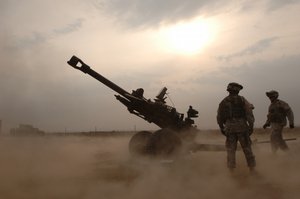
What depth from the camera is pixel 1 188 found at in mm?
7266

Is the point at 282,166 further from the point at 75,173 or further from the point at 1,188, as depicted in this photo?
the point at 1,188

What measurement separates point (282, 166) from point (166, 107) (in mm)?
3585

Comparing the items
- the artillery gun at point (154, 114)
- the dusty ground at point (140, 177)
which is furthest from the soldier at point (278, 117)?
the artillery gun at point (154, 114)

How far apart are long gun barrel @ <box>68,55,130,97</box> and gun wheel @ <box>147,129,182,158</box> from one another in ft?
5.77

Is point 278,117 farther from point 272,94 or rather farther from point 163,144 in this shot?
point 163,144

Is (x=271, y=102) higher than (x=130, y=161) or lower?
higher

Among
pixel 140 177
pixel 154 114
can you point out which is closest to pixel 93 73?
pixel 154 114

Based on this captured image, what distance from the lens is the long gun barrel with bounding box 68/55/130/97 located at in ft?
41.2

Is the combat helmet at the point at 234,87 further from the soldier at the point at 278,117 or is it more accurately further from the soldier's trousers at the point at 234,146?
the soldier at the point at 278,117

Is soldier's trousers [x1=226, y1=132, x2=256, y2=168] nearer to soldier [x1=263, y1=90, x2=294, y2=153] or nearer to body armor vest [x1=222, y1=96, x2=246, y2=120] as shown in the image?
body armor vest [x1=222, y1=96, x2=246, y2=120]

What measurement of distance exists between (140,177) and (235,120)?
240cm

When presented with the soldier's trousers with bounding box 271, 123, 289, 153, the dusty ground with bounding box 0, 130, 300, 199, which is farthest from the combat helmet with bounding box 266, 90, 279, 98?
the dusty ground with bounding box 0, 130, 300, 199

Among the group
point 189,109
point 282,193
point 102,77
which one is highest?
point 102,77

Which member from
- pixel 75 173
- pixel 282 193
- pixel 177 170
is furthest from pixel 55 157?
pixel 282 193
